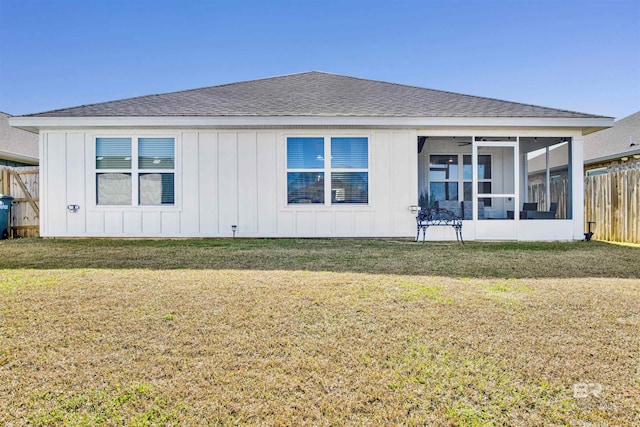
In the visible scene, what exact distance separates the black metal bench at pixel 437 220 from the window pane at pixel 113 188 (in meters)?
6.86

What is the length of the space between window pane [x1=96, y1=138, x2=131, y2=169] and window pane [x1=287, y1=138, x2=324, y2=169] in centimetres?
380

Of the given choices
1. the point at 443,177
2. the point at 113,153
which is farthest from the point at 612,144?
the point at 113,153

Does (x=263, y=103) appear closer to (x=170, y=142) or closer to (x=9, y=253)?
(x=170, y=142)

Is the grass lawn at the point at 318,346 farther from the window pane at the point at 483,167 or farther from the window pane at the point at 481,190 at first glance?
the window pane at the point at 483,167

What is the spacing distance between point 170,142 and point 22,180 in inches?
189

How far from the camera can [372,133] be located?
27.4 feet

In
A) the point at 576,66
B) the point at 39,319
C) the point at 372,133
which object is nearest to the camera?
the point at 39,319

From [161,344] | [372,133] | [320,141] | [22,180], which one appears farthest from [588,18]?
[22,180]

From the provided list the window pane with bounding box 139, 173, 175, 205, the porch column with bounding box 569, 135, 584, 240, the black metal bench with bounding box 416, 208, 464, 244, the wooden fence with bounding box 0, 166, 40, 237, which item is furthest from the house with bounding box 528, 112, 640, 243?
the wooden fence with bounding box 0, 166, 40, 237

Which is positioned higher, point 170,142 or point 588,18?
point 588,18

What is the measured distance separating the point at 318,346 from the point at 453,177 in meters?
10.6

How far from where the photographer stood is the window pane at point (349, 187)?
27.5 feet

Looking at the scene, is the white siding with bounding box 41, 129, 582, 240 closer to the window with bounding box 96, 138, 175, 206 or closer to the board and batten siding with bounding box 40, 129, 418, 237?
the board and batten siding with bounding box 40, 129, 418, 237

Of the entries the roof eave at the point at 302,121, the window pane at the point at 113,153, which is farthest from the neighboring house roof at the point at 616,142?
the window pane at the point at 113,153
